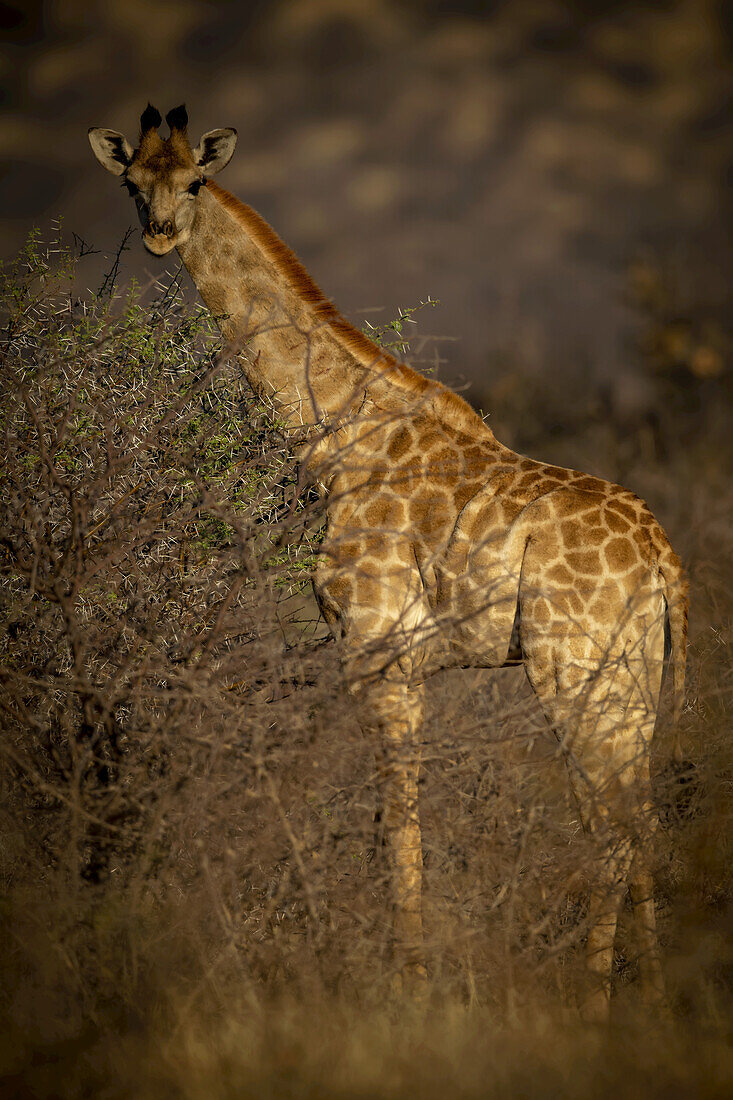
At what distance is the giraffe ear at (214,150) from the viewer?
5293 millimetres

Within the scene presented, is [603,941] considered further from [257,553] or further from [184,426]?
[184,426]

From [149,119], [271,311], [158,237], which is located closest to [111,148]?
[149,119]

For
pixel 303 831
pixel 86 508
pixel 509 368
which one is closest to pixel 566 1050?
pixel 303 831

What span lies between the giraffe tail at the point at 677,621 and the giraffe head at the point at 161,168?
9.62 ft

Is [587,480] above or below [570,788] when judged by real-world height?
above

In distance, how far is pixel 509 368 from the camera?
1539cm

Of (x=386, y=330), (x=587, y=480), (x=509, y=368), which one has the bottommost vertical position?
(x=587, y=480)

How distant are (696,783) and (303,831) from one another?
60.8 inches

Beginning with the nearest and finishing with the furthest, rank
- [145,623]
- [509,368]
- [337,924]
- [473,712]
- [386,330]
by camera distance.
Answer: [337,924], [145,623], [473,712], [386,330], [509,368]

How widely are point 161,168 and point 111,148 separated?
0.35 metres

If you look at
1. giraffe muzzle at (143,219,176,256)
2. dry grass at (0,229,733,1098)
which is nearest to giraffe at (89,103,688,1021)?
giraffe muzzle at (143,219,176,256)

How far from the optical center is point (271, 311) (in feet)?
16.9

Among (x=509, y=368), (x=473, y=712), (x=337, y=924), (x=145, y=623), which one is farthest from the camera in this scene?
(x=509, y=368)

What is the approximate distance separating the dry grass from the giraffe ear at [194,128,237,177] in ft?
3.97
